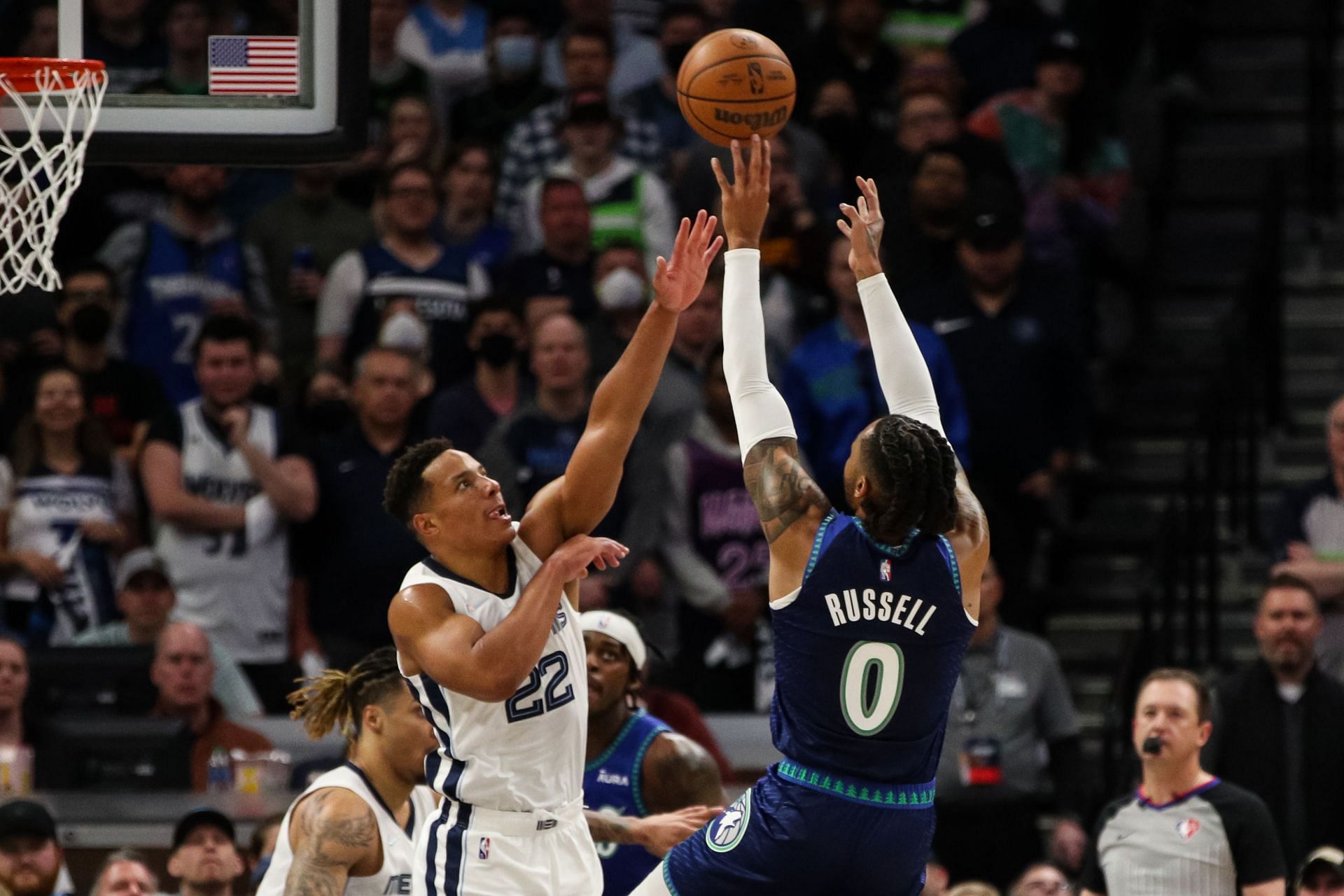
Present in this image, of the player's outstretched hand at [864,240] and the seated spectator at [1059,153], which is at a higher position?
the seated spectator at [1059,153]

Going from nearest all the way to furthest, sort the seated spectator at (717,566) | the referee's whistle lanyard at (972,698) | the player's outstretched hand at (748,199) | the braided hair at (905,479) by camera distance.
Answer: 1. the braided hair at (905,479)
2. the player's outstretched hand at (748,199)
3. the referee's whistle lanyard at (972,698)
4. the seated spectator at (717,566)

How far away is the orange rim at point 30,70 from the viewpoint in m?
7.32

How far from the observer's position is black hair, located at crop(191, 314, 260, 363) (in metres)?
11.5

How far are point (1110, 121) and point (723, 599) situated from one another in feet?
14.1

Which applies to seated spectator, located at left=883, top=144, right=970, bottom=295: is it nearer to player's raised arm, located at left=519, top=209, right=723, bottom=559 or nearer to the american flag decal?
the american flag decal

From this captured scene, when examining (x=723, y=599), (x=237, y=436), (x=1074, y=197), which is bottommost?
(x=723, y=599)

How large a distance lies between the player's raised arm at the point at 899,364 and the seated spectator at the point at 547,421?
460cm

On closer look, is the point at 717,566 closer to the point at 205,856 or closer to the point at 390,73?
the point at 205,856

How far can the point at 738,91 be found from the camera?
7371 mm

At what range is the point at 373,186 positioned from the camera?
524 inches

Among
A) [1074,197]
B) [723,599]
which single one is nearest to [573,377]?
[723,599]

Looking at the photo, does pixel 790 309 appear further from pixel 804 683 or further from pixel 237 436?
pixel 804 683

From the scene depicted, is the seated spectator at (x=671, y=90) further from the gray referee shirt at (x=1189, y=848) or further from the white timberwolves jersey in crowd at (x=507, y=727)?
the white timberwolves jersey in crowd at (x=507, y=727)

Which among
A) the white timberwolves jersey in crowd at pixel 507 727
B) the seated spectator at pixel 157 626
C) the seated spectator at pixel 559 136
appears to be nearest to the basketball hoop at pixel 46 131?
the white timberwolves jersey in crowd at pixel 507 727
